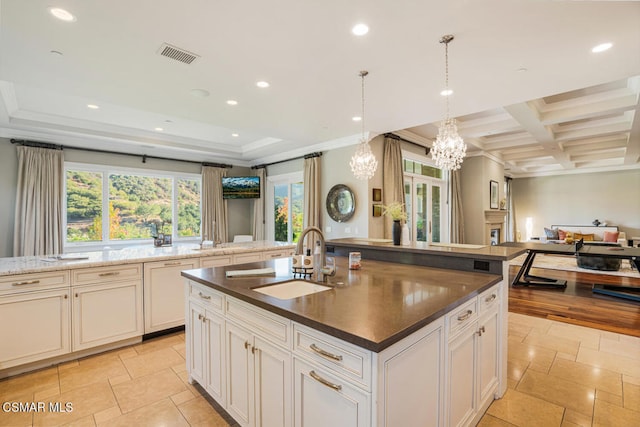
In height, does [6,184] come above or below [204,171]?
below

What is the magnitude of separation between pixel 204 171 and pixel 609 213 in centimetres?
1310

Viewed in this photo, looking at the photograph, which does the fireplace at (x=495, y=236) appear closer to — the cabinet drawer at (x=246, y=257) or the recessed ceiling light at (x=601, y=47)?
the recessed ceiling light at (x=601, y=47)

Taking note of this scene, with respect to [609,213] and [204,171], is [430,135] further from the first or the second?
[609,213]

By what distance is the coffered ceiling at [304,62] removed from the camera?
1987 mm

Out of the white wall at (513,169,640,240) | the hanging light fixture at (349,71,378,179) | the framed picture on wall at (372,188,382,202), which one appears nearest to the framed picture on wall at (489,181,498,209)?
the framed picture on wall at (372,188,382,202)

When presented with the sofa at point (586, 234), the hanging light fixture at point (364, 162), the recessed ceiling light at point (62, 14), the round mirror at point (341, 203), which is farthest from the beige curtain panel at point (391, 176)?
the sofa at point (586, 234)

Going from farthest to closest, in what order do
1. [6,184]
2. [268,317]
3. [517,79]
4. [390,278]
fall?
[6,184] → [517,79] → [390,278] → [268,317]

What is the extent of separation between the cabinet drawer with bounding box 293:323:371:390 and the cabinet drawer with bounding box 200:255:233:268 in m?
2.48

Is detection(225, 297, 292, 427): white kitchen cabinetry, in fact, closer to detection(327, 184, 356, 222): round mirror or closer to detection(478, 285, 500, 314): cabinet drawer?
detection(478, 285, 500, 314): cabinet drawer

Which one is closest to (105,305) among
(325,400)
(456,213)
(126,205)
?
(325,400)

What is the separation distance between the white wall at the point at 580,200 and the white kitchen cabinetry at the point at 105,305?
13332 mm

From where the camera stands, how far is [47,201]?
4.91 meters

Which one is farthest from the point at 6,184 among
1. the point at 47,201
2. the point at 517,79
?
the point at 517,79

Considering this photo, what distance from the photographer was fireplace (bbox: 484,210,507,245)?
7535 mm
